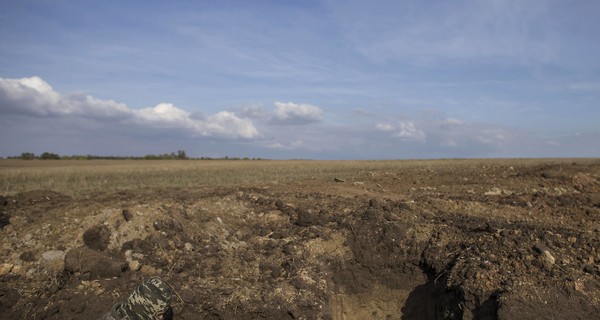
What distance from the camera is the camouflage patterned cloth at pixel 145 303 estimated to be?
445 centimetres

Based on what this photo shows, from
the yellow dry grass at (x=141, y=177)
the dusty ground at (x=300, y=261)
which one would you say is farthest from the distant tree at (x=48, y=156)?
the dusty ground at (x=300, y=261)

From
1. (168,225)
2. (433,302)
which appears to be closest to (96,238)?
(168,225)

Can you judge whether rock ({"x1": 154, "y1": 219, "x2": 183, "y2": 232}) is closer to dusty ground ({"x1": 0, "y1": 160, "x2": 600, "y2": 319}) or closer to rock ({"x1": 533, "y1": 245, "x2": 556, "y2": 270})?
dusty ground ({"x1": 0, "y1": 160, "x2": 600, "y2": 319})

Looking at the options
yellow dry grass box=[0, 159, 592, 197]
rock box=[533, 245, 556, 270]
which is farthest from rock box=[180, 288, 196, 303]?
yellow dry grass box=[0, 159, 592, 197]

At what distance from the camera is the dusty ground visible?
5.82 meters

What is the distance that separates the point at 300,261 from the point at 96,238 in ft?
9.69

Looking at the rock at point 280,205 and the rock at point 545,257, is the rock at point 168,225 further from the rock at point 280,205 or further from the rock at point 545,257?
the rock at point 545,257

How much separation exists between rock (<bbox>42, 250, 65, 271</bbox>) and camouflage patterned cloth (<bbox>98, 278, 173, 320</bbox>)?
7.72ft

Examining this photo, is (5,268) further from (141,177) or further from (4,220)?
(141,177)

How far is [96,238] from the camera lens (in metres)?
7.00

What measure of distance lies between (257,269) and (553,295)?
373 cm

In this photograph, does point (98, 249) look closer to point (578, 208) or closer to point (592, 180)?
point (578, 208)

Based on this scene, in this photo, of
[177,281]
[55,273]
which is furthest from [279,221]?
[55,273]

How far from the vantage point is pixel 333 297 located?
22.3ft
